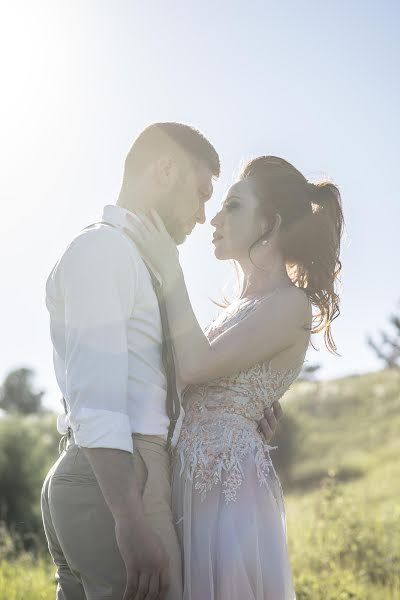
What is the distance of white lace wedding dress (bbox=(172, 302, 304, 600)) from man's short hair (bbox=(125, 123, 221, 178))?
3.47 ft

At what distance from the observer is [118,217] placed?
281 cm

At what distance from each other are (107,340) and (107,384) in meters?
0.15

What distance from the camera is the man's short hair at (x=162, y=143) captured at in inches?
117

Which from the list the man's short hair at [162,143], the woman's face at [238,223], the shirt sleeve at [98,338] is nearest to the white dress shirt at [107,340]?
the shirt sleeve at [98,338]

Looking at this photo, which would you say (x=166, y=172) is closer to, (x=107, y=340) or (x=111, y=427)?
(x=107, y=340)

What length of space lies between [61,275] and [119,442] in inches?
24.8

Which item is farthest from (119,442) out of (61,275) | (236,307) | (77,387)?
(236,307)

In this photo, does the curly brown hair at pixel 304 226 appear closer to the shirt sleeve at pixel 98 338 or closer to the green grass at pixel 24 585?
the shirt sleeve at pixel 98 338

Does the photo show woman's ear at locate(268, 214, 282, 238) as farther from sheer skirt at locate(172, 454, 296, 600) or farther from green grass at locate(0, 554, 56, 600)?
green grass at locate(0, 554, 56, 600)

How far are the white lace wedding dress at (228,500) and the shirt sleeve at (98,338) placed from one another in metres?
0.72

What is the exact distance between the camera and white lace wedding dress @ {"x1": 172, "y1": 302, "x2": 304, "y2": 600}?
2.84m

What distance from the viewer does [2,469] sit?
15672 mm

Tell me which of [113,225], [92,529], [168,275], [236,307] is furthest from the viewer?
[236,307]

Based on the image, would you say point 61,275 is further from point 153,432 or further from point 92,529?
point 92,529
